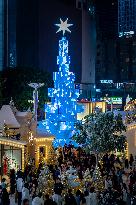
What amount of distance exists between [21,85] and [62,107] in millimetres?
10976

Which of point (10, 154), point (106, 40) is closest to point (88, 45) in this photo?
point (106, 40)

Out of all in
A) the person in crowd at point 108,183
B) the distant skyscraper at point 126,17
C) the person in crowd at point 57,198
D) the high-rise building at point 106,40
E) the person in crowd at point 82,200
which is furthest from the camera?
the high-rise building at point 106,40

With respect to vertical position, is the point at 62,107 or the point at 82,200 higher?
the point at 62,107

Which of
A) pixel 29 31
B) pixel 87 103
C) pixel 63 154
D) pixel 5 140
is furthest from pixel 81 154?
pixel 29 31

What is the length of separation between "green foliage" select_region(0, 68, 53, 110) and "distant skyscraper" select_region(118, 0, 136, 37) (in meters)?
32.9

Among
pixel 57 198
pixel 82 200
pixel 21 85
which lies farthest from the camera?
pixel 21 85

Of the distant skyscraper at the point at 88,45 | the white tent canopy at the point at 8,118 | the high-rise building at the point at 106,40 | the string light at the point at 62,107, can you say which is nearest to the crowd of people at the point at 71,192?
the white tent canopy at the point at 8,118

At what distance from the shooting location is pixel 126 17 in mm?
74500

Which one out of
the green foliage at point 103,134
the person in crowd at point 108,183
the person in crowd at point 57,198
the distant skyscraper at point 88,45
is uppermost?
the distant skyscraper at point 88,45

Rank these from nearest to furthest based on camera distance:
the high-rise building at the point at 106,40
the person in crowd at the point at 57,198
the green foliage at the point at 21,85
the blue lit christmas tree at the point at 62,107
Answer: the person in crowd at the point at 57,198
the blue lit christmas tree at the point at 62,107
the green foliage at the point at 21,85
the high-rise building at the point at 106,40

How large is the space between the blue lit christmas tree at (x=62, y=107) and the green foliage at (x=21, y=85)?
8.99m

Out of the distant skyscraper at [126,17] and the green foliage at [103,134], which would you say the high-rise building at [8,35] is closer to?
the distant skyscraper at [126,17]

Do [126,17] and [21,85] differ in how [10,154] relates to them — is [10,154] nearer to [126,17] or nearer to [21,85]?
[21,85]

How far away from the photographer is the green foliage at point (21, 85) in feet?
141
